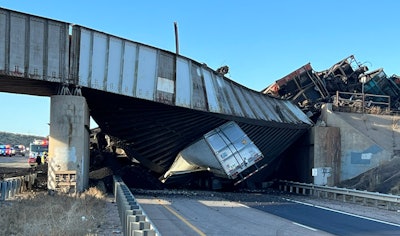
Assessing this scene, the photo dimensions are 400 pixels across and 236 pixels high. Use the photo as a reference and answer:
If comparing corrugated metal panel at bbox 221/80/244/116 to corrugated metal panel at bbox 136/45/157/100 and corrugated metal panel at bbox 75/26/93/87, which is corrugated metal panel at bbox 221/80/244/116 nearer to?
corrugated metal panel at bbox 136/45/157/100

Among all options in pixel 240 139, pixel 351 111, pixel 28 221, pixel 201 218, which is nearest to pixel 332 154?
pixel 351 111

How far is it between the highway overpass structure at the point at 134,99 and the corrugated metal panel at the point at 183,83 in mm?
61

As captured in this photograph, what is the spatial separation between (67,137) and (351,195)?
15248 millimetres

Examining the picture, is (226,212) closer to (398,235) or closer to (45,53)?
(398,235)

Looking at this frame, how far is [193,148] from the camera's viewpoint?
88.9 ft

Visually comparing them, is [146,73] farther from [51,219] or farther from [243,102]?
[51,219]

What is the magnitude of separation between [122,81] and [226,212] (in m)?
9.24

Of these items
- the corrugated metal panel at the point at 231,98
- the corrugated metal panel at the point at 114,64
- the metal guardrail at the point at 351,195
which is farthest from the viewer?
the corrugated metal panel at the point at 231,98

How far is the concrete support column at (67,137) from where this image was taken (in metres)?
19.9

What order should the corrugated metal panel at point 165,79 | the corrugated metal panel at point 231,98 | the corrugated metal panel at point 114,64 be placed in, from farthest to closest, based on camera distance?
the corrugated metal panel at point 231,98
the corrugated metal panel at point 165,79
the corrugated metal panel at point 114,64

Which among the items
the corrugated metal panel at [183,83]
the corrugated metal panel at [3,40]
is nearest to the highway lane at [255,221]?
the corrugated metal panel at [183,83]

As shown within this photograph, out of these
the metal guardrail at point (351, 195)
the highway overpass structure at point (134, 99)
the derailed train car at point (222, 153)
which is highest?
the highway overpass structure at point (134, 99)

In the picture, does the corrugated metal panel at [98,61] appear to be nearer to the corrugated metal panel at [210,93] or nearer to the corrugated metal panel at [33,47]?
the corrugated metal panel at [33,47]

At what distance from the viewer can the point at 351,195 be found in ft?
77.7
